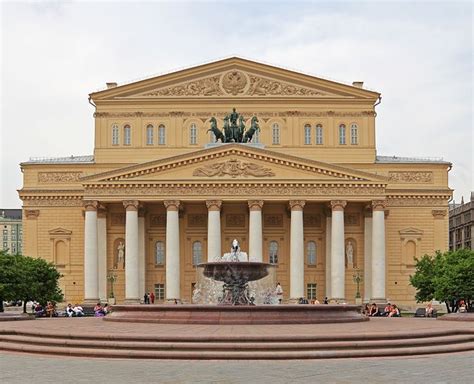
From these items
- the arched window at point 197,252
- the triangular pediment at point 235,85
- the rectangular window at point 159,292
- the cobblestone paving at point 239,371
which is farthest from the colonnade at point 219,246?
the cobblestone paving at point 239,371

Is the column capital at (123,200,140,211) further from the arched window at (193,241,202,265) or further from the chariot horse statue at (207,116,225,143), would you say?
the chariot horse statue at (207,116,225,143)

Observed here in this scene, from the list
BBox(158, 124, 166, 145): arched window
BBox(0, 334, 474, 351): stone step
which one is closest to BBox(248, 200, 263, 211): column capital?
BBox(158, 124, 166, 145): arched window

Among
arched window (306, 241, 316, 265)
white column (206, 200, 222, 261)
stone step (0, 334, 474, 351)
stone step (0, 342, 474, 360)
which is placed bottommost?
stone step (0, 342, 474, 360)

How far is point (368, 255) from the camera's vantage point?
72.6 metres

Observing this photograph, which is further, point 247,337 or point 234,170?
point 234,170

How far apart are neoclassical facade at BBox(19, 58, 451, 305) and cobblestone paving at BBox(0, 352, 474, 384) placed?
150 ft

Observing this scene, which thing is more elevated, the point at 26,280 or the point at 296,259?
the point at 296,259

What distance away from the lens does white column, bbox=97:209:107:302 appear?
236ft

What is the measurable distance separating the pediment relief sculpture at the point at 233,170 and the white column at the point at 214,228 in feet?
7.03

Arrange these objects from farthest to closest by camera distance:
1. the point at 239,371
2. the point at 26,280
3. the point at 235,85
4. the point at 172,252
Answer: the point at 235,85 → the point at 172,252 → the point at 26,280 → the point at 239,371

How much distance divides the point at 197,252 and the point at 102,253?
7.54m

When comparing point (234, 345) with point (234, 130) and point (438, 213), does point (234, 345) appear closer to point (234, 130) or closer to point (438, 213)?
point (234, 130)

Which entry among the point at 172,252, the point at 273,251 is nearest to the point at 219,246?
the point at 172,252

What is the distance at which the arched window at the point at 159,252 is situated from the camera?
7425 centimetres
